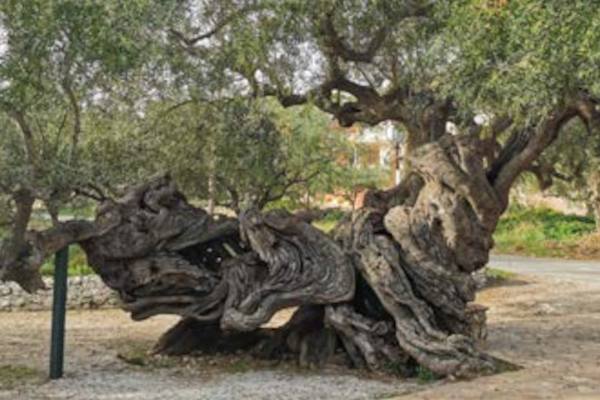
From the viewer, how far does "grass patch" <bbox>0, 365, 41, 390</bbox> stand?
33.4 ft

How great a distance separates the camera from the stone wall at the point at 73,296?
17875mm

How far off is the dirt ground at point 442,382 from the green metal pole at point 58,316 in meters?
0.24

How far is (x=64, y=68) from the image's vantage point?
1020 cm

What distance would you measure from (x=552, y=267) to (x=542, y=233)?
985 cm

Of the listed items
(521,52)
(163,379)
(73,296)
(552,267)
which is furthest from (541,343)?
(552,267)

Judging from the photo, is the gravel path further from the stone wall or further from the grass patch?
the stone wall

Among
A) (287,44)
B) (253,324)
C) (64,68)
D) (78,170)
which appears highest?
(287,44)

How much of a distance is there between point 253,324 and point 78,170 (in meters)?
3.03

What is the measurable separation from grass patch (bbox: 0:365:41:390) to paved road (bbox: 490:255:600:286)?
17.1 meters

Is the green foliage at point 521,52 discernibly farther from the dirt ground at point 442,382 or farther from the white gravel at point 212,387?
the white gravel at point 212,387

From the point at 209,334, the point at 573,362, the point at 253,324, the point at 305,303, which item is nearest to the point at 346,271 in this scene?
the point at 305,303

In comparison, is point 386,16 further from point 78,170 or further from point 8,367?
point 8,367

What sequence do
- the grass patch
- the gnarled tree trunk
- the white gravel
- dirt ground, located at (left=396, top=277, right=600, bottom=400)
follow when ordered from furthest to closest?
the gnarled tree trunk
the grass patch
dirt ground, located at (left=396, top=277, right=600, bottom=400)
the white gravel

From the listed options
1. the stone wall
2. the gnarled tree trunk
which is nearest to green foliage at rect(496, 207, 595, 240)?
the stone wall
